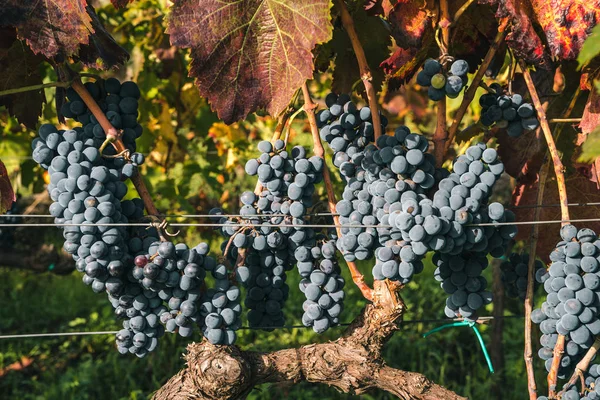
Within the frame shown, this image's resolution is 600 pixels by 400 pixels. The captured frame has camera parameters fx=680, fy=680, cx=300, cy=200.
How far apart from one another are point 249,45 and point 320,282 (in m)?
0.66

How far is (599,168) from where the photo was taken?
5.93ft

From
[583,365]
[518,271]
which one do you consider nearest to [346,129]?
[518,271]

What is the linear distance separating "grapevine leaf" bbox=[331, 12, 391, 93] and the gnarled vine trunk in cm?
63

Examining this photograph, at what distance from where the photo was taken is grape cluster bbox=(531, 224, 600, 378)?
1.63 metres

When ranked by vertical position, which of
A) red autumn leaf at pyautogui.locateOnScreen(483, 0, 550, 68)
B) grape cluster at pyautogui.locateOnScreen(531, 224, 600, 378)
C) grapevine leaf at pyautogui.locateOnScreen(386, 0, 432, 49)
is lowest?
grape cluster at pyautogui.locateOnScreen(531, 224, 600, 378)

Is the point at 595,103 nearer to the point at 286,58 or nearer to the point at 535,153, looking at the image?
the point at 535,153

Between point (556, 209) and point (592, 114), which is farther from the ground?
point (592, 114)

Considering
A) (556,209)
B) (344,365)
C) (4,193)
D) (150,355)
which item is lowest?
(150,355)

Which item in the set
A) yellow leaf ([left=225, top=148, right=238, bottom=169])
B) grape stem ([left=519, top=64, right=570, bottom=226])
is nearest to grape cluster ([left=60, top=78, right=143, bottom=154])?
grape stem ([left=519, top=64, right=570, bottom=226])

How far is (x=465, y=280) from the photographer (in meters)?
1.78

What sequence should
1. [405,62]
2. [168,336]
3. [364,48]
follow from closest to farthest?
[405,62] < [364,48] < [168,336]

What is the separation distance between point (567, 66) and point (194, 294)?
130 centimetres

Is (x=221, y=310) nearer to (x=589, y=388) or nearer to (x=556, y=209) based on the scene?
(x=589, y=388)

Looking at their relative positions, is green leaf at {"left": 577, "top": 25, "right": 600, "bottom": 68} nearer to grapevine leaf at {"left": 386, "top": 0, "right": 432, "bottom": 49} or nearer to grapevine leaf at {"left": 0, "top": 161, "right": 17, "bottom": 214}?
grapevine leaf at {"left": 386, "top": 0, "right": 432, "bottom": 49}
